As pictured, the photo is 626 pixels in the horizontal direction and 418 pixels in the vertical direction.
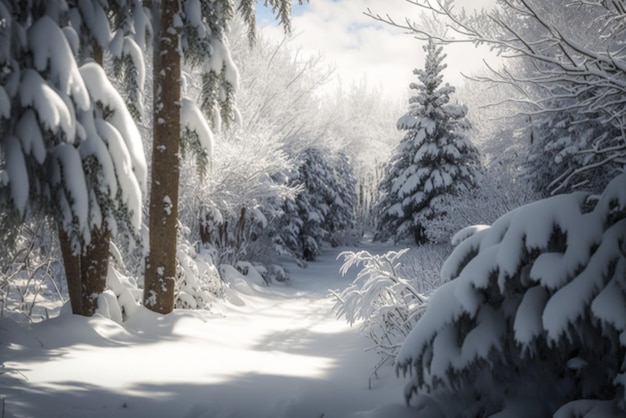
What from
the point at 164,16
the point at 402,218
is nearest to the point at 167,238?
the point at 164,16

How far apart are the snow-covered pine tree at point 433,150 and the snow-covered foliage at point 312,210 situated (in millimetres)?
4990

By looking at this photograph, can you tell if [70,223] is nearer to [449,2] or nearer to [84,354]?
[84,354]

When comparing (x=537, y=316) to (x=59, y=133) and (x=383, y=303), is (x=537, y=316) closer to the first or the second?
(x=383, y=303)

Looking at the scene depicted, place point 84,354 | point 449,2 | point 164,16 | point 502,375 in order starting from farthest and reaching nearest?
point 164,16 → point 84,354 → point 449,2 → point 502,375

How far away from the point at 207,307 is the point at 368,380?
15.9ft

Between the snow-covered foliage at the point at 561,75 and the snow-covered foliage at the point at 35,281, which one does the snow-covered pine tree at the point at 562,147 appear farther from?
the snow-covered foliage at the point at 35,281

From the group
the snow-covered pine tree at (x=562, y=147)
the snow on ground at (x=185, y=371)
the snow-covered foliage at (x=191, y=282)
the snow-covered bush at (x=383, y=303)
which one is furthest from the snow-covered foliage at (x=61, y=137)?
the snow-covered pine tree at (x=562, y=147)

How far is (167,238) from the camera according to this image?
7.07 m

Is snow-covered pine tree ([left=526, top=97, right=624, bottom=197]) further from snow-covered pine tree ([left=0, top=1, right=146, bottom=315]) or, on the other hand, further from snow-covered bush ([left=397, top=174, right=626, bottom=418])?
snow-covered pine tree ([left=0, top=1, right=146, bottom=315])

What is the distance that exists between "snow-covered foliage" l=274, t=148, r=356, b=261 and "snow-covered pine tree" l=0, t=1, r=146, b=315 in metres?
15.3

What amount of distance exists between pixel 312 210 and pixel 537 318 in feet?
70.6

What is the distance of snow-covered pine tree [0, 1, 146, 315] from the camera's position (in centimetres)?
348

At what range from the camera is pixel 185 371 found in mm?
4676

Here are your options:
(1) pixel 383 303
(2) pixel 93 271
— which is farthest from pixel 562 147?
(2) pixel 93 271
